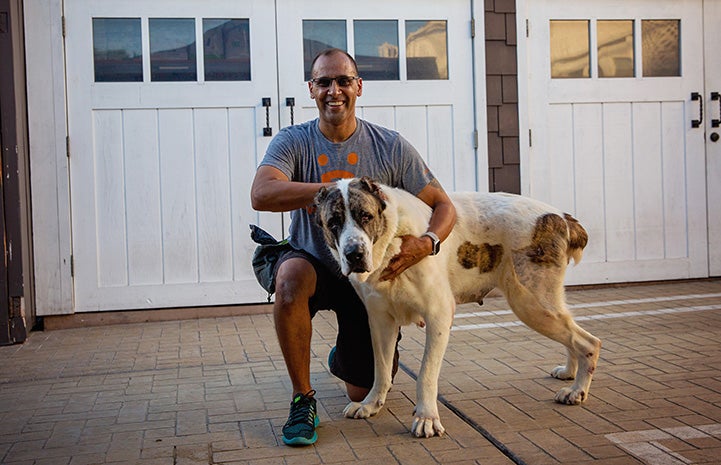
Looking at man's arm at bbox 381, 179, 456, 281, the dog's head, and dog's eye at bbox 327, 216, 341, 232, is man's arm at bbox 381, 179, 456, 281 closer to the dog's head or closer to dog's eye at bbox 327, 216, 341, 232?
the dog's head

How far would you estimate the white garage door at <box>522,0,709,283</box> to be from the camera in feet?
23.3

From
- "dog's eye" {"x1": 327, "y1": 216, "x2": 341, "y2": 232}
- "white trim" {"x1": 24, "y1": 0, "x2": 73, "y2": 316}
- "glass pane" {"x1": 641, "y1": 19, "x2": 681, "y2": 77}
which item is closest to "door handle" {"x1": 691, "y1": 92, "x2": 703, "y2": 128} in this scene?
"glass pane" {"x1": 641, "y1": 19, "x2": 681, "y2": 77}

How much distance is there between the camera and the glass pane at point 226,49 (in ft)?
21.2

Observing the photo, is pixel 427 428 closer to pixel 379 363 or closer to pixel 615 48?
pixel 379 363

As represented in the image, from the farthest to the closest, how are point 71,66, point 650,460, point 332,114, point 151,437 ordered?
point 71,66 → point 332,114 → point 151,437 → point 650,460

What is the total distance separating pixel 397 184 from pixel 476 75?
339cm

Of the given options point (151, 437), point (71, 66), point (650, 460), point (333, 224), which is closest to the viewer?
point (650, 460)

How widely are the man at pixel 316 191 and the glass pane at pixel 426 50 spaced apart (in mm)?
3065

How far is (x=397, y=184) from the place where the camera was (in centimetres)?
385

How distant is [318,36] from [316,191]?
11.6ft

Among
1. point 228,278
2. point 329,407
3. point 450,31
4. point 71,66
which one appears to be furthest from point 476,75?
point 329,407

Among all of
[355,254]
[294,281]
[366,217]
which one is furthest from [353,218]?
[294,281]

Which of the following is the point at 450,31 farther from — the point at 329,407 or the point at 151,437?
the point at 151,437

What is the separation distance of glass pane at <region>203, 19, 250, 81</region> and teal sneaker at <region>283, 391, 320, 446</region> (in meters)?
3.71
